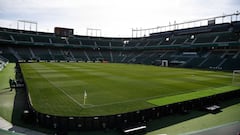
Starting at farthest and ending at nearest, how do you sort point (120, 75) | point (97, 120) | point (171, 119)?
point (120, 75), point (171, 119), point (97, 120)

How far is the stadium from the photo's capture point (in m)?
13.2

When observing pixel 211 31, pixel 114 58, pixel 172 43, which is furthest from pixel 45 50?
pixel 211 31

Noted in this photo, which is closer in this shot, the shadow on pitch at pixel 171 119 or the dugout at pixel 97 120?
the dugout at pixel 97 120

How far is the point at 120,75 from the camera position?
3481 cm

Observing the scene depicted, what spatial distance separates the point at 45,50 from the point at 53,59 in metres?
8.91

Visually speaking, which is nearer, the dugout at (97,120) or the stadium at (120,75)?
the dugout at (97,120)

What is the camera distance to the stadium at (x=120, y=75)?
13.2m

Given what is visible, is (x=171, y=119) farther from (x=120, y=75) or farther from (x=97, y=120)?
(x=120, y=75)

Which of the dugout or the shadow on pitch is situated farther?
the shadow on pitch

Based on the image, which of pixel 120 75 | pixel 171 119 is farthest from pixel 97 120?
pixel 120 75

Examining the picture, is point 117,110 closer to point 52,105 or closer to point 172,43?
point 52,105

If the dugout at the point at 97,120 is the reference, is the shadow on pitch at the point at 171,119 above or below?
below

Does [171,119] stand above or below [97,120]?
below

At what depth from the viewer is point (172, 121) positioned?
13680 mm
